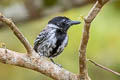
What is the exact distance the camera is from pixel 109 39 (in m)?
6.48

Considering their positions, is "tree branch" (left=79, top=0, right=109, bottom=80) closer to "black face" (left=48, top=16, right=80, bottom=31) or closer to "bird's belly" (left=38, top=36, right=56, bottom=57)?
"bird's belly" (left=38, top=36, right=56, bottom=57)

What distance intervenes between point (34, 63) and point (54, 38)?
557 mm

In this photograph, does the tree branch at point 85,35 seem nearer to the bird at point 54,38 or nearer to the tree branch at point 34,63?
the tree branch at point 34,63

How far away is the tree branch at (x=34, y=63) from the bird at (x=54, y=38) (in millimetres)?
462

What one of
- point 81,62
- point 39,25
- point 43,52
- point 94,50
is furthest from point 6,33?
point 81,62

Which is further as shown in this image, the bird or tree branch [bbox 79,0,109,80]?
the bird

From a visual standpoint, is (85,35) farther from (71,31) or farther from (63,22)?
(71,31)

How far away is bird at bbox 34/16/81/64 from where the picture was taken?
3764mm

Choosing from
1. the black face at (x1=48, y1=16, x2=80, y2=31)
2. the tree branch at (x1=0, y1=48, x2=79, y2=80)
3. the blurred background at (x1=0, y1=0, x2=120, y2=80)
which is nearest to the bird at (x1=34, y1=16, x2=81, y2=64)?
the black face at (x1=48, y1=16, x2=80, y2=31)

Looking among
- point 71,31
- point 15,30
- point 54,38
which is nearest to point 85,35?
point 15,30

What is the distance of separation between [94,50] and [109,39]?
0.30m

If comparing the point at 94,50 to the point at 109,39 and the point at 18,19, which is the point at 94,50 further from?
the point at 18,19

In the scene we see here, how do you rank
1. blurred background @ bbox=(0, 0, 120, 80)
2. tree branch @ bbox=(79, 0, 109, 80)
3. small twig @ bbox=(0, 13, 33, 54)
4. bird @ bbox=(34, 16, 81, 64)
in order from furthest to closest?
blurred background @ bbox=(0, 0, 120, 80)
bird @ bbox=(34, 16, 81, 64)
small twig @ bbox=(0, 13, 33, 54)
tree branch @ bbox=(79, 0, 109, 80)

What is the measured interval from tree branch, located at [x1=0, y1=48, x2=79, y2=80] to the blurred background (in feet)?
9.08
